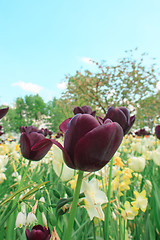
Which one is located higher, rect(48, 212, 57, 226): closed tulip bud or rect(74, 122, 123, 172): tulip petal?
rect(74, 122, 123, 172): tulip petal

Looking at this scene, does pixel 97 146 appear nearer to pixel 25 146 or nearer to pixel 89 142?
pixel 89 142

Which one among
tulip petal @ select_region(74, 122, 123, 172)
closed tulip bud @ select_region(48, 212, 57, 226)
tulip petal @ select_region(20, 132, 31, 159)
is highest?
tulip petal @ select_region(20, 132, 31, 159)

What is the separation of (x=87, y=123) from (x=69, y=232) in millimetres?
167

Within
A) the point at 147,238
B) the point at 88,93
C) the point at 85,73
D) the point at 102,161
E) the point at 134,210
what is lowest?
the point at 147,238

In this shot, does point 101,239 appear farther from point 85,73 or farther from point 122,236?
point 85,73

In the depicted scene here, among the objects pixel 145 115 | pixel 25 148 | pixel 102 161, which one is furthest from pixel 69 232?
pixel 145 115

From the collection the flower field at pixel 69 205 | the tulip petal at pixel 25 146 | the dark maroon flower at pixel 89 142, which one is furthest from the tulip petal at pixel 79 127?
the tulip petal at pixel 25 146

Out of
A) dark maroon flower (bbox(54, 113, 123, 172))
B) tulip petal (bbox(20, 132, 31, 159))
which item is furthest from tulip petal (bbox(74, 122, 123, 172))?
tulip petal (bbox(20, 132, 31, 159))

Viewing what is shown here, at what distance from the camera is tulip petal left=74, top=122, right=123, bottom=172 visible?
0.30 meters

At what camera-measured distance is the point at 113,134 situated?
0.30 meters

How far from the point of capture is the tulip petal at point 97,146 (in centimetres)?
30

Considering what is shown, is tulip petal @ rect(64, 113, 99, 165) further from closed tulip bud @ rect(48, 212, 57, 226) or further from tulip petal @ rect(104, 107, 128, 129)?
tulip petal @ rect(104, 107, 128, 129)

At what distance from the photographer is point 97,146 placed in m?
0.30

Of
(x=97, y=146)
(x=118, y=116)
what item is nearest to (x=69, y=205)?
(x=97, y=146)
